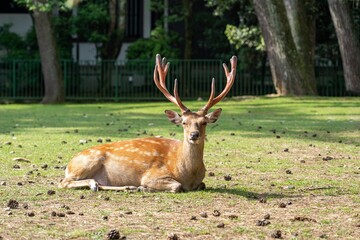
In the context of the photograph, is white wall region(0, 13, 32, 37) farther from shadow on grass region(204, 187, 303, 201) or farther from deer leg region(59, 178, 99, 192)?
shadow on grass region(204, 187, 303, 201)

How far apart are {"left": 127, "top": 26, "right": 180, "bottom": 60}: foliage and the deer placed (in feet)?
77.8

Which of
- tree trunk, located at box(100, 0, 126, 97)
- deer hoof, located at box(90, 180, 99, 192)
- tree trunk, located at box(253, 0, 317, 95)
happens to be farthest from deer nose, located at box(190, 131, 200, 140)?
tree trunk, located at box(100, 0, 126, 97)

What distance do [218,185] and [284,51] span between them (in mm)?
18678

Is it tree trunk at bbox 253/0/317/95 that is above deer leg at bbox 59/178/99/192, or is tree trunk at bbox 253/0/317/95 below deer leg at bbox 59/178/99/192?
above

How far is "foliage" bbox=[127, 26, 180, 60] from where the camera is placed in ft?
113

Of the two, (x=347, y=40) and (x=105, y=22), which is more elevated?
(x=105, y=22)

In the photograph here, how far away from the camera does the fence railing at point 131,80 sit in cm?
3250

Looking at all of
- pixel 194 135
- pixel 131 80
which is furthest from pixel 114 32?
pixel 194 135

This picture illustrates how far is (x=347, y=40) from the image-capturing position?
3019cm

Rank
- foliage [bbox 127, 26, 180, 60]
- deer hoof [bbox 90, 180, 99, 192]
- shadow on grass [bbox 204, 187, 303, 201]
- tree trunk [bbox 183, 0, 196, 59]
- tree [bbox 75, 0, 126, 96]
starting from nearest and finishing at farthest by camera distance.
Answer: shadow on grass [bbox 204, 187, 303, 201] → deer hoof [bbox 90, 180, 99, 192] → foliage [bbox 127, 26, 180, 60] → tree [bbox 75, 0, 126, 96] → tree trunk [bbox 183, 0, 196, 59]

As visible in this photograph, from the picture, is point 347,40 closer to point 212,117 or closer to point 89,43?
point 89,43

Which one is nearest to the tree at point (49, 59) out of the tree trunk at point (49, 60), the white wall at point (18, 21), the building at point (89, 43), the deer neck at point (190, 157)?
the tree trunk at point (49, 60)

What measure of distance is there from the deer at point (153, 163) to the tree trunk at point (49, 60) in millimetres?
20798

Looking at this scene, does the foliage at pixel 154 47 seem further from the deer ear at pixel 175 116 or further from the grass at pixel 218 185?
the deer ear at pixel 175 116
